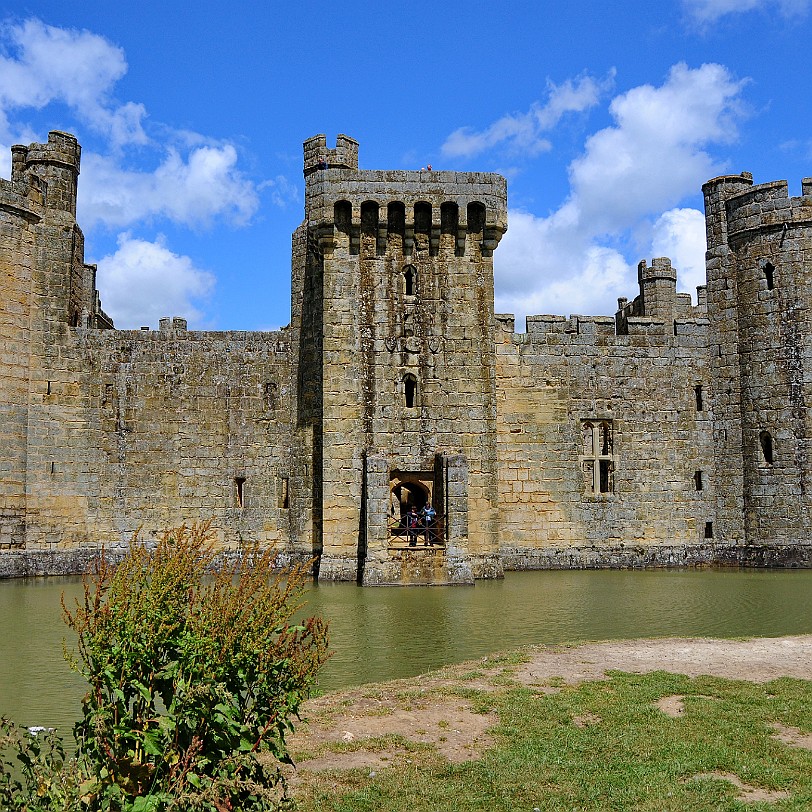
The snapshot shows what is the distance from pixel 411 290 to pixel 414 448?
414cm

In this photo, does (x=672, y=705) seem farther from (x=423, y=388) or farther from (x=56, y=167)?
(x=56, y=167)

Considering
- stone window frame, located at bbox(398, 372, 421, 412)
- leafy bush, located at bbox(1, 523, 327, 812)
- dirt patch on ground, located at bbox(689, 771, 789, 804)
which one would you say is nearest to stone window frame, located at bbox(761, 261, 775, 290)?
stone window frame, located at bbox(398, 372, 421, 412)

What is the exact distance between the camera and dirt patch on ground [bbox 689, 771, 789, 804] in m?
5.58

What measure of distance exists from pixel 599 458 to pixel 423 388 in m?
6.29

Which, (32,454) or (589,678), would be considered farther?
(32,454)

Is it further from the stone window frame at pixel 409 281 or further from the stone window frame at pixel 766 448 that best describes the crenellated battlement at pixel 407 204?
the stone window frame at pixel 766 448

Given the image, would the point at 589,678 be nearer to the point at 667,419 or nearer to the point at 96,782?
the point at 96,782

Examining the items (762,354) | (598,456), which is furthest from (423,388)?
(762,354)

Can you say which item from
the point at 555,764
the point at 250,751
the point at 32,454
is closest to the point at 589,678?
the point at 555,764

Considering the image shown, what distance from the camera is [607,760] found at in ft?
20.9

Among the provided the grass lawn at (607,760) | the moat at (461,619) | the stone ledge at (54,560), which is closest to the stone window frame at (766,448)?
the moat at (461,619)

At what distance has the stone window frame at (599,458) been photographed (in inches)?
954

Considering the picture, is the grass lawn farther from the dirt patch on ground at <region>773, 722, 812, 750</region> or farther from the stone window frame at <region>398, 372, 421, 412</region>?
the stone window frame at <region>398, 372, 421, 412</region>

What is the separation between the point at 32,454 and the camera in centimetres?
2277
